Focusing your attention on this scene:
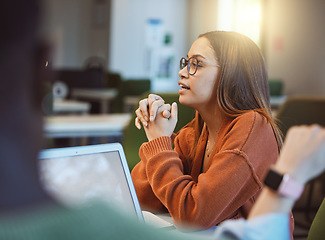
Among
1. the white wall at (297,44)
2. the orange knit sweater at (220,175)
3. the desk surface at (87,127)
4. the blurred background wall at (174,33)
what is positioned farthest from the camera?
the blurred background wall at (174,33)

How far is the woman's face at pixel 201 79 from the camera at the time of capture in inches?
41.7

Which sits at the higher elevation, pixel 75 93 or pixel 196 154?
pixel 196 154

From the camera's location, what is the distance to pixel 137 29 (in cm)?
795

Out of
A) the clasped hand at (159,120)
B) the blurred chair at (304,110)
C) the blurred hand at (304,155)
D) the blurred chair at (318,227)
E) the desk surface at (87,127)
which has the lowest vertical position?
the desk surface at (87,127)

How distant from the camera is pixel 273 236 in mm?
527

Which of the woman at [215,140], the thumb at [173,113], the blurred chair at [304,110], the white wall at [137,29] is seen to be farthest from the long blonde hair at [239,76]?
the white wall at [137,29]

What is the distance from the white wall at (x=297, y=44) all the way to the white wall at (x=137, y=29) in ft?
6.49

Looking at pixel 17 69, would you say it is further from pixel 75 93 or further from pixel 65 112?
pixel 75 93

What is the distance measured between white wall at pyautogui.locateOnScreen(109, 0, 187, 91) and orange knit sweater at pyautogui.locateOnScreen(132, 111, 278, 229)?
6603 mm

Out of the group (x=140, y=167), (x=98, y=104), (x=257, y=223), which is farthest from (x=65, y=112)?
(x=257, y=223)

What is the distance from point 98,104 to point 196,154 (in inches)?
198

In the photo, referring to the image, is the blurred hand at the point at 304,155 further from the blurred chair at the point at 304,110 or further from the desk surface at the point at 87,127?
the desk surface at the point at 87,127

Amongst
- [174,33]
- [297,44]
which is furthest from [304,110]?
[174,33]

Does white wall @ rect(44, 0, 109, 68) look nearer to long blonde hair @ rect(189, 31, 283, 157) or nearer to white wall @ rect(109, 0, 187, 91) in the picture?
white wall @ rect(109, 0, 187, 91)
